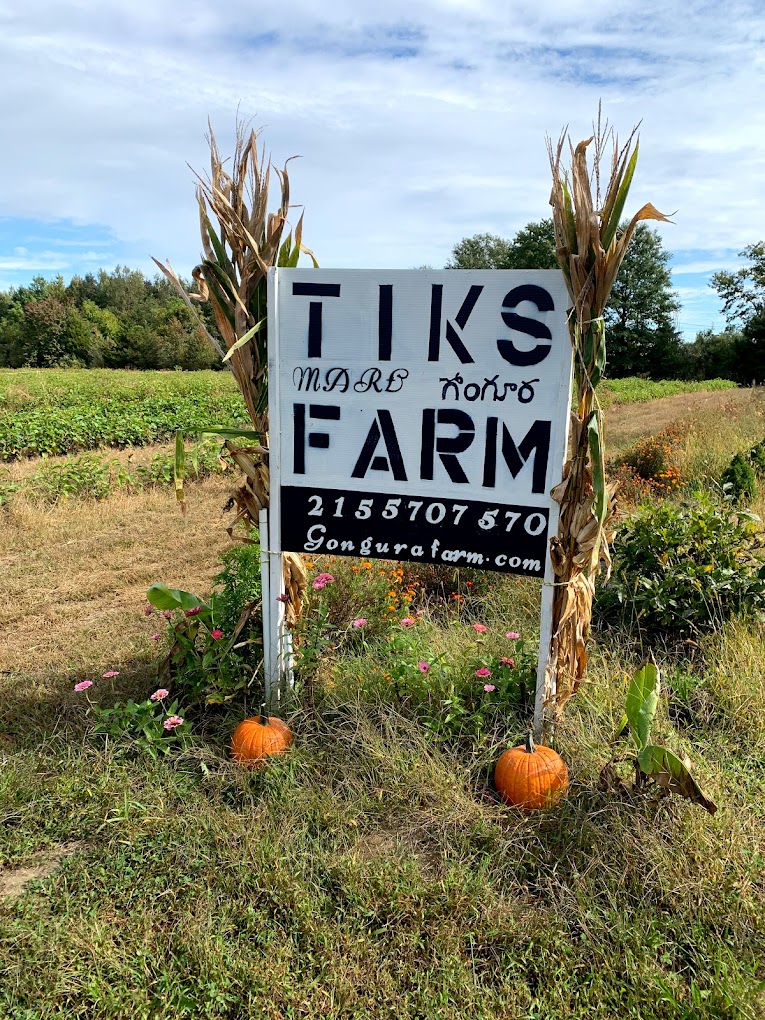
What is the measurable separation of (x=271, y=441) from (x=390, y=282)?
2.98 feet

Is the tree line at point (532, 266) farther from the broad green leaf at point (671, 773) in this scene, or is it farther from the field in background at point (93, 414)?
the broad green leaf at point (671, 773)

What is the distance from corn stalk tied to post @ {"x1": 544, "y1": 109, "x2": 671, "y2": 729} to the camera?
266 cm

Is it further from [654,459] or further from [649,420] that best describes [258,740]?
[649,420]

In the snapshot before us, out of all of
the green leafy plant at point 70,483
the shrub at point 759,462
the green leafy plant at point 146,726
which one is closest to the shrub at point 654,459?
the shrub at point 759,462

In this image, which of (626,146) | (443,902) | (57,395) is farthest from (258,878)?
(57,395)

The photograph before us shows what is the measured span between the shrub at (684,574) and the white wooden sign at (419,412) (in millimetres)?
1335

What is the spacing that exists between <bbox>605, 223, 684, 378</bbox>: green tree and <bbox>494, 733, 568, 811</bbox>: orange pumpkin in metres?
50.4

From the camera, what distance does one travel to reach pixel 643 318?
2085 inches

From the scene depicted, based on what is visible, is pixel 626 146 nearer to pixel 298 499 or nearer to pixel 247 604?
pixel 298 499

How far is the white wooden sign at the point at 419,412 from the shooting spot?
290 cm

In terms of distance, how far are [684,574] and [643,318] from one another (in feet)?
179

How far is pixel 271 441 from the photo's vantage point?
3.24 meters

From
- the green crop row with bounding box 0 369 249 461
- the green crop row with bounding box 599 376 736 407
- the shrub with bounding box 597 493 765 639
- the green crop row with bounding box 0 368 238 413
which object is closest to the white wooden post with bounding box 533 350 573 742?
the shrub with bounding box 597 493 765 639

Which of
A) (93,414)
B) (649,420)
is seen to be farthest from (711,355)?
(93,414)
